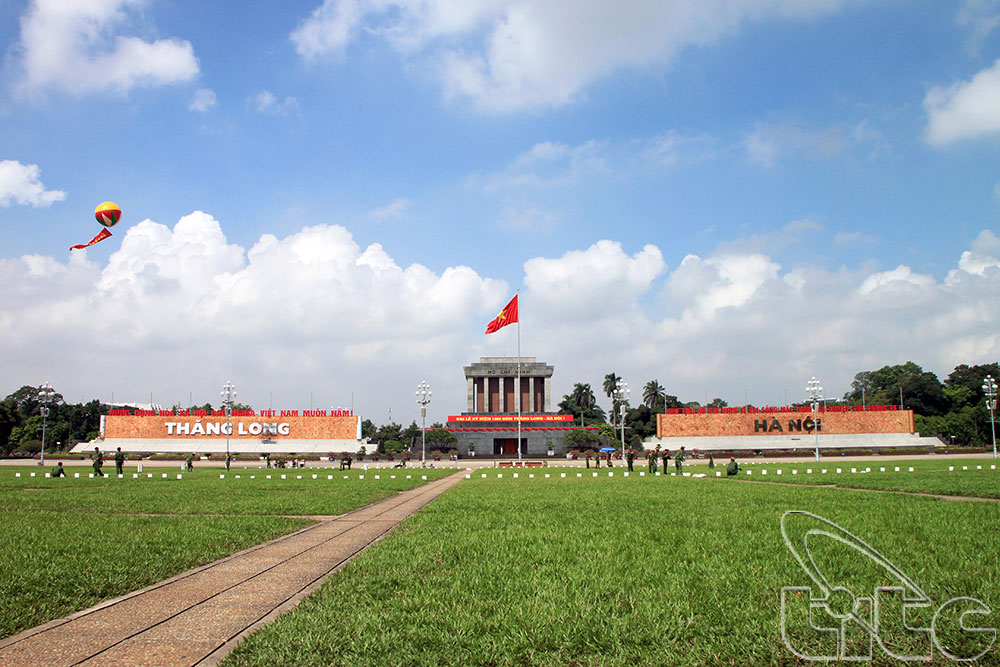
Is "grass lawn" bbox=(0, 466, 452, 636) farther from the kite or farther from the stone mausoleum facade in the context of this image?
the stone mausoleum facade

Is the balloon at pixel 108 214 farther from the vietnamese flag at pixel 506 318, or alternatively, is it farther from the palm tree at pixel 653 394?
the palm tree at pixel 653 394

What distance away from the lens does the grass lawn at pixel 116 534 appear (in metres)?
7.87

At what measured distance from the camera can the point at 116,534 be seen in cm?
1226

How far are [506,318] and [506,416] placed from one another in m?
43.7

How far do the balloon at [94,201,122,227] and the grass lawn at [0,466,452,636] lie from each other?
1052 cm

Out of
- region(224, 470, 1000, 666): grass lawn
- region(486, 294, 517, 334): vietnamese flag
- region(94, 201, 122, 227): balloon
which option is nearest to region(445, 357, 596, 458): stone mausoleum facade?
region(486, 294, 517, 334): vietnamese flag

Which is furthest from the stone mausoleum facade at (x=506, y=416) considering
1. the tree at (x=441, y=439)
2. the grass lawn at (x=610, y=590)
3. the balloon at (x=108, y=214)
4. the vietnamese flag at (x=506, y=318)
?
the grass lawn at (x=610, y=590)

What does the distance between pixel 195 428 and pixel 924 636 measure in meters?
92.5

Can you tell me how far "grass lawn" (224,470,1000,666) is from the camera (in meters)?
5.54

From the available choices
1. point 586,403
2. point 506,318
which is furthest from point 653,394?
point 506,318

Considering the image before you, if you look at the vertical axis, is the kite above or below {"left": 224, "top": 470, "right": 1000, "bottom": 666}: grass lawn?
above

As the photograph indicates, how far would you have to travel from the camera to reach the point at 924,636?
5.71 m

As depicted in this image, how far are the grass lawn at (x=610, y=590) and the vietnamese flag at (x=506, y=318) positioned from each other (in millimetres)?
37906

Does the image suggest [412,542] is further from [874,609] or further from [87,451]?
[87,451]
